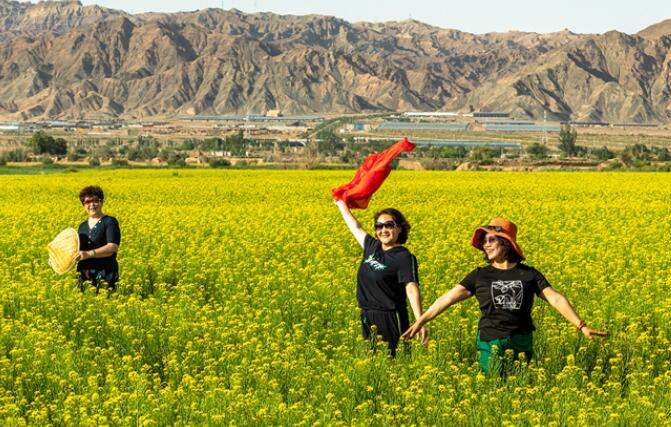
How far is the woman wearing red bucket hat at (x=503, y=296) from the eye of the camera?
698 cm

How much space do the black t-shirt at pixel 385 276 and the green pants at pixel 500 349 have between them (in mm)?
731

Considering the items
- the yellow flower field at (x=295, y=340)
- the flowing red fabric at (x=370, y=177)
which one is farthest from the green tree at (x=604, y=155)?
the flowing red fabric at (x=370, y=177)

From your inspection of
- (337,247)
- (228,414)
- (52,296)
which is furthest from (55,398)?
(337,247)

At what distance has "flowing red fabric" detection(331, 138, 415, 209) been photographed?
7633 mm

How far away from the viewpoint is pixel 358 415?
6.61m

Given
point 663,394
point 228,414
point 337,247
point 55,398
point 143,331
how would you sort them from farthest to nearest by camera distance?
point 337,247, point 143,331, point 55,398, point 663,394, point 228,414

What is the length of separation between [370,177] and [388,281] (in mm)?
832

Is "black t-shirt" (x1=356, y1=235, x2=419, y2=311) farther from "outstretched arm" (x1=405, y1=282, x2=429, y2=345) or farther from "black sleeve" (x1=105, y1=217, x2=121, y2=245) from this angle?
"black sleeve" (x1=105, y1=217, x2=121, y2=245)

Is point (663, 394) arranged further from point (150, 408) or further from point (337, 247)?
point (337, 247)

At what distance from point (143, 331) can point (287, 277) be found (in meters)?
3.07

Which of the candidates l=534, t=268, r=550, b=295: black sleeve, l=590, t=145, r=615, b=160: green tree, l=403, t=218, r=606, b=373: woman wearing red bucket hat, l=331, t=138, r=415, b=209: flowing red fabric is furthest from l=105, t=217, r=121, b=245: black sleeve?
l=590, t=145, r=615, b=160: green tree

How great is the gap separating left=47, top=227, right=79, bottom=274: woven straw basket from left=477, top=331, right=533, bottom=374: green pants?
4.40 metres

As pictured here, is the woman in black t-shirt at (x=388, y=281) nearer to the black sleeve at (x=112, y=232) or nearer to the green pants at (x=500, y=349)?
the green pants at (x=500, y=349)

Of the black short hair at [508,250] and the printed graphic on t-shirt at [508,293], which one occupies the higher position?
the black short hair at [508,250]
